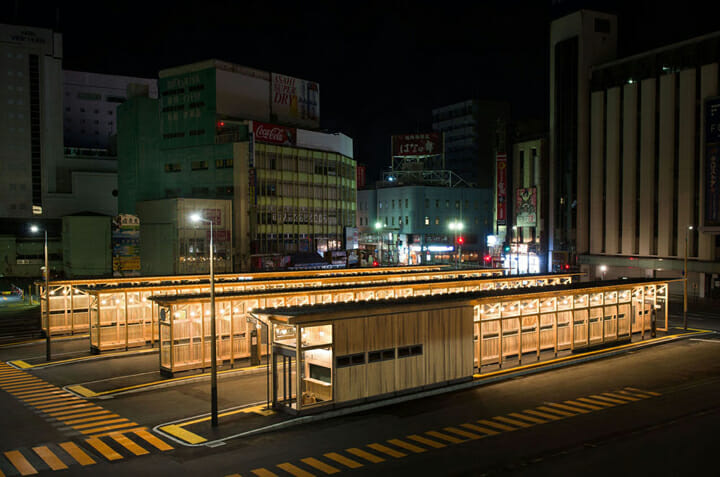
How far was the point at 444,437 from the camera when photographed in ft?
65.8

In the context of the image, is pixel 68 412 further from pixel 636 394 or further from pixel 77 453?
pixel 636 394

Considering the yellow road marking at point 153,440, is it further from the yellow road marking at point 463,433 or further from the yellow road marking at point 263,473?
the yellow road marking at point 463,433

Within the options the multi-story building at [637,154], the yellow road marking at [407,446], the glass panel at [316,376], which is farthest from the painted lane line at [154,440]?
the multi-story building at [637,154]

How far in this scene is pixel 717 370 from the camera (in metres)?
30.1

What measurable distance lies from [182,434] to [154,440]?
935 mm

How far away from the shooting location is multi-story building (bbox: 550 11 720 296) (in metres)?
68.8

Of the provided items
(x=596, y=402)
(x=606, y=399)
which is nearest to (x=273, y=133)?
(x=606, y=399)

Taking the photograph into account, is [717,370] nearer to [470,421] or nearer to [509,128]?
[470,421]

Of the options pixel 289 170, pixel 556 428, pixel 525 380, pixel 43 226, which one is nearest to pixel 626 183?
pixel 289 170

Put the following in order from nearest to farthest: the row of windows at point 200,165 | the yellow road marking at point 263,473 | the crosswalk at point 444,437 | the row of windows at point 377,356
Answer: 1. the yellow road marking at point 263,473
2. the crosswalk at point 444,437
3. the row of windows at point 377,356
4. the row of windows at point 200,165

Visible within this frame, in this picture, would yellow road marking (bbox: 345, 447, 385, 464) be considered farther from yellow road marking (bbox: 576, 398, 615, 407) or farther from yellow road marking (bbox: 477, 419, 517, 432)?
yellow road marking (bbox: 576, 398, 615, 407)

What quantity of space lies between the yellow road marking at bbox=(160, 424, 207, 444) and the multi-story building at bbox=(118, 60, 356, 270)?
2493 inches

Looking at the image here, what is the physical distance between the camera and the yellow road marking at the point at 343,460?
17547 mm

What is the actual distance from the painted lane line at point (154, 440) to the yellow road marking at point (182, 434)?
1.86 ft
